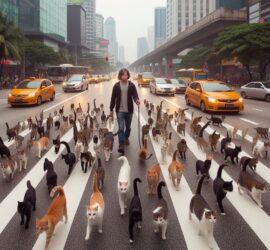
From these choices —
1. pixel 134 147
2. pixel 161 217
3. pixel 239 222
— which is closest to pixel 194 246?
pixel 161 217

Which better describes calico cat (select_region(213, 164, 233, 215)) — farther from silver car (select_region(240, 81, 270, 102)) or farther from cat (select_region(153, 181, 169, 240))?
silver car (select_region(240, 81, 270, 102))

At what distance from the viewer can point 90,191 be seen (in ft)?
20.0

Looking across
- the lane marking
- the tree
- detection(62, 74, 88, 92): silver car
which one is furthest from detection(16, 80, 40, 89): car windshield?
the tree

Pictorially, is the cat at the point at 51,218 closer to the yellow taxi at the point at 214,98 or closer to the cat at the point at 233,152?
the cat at the point at 233,152

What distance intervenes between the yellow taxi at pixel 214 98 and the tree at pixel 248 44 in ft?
54.2

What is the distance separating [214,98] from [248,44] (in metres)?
19.5

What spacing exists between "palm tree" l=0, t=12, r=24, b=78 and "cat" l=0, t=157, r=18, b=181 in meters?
32.7

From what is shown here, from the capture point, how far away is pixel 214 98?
16.9 metres

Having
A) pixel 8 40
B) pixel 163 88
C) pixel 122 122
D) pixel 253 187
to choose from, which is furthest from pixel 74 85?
pixel 253 187

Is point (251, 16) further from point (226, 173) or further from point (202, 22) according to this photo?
point (226, 173)

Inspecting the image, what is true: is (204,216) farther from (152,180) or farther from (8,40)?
(8,40)

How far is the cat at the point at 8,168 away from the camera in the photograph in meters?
6.59

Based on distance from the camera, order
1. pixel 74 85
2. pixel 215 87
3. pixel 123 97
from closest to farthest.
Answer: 1. pixel 123 97
2. pixel 215 87
3. pixel 74 85

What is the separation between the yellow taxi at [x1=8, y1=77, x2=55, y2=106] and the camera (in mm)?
20328
